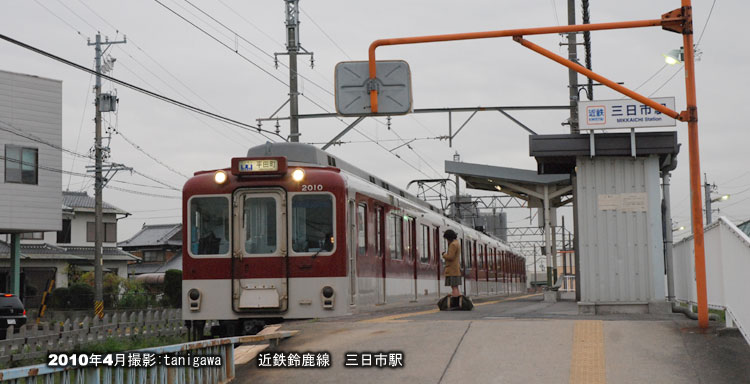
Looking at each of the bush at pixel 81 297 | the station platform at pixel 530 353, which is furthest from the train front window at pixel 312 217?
the bush at pixel 81 297

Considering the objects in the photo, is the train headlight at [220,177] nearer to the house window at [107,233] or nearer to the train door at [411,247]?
the train door at [411,247]

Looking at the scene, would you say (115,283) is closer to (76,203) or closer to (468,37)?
(76,203)

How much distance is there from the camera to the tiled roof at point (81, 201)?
54594mm

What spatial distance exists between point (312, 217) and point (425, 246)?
691cm

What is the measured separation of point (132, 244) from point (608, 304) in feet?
188

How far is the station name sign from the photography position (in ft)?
49.3

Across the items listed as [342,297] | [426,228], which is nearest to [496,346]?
[342,297]

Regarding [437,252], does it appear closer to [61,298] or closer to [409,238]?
[409,238]

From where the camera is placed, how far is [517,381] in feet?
27.8

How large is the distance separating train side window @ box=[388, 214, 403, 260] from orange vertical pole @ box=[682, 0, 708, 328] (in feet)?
22.1

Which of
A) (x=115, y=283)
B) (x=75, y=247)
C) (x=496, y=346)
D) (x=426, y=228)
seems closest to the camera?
(x=496, y=346)

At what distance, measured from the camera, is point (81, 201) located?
55594 mm

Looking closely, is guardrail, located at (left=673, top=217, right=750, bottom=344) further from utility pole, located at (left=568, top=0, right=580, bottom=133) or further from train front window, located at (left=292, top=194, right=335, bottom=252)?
utility pole, located at (left=568, top=0, right=580, bottom=133)

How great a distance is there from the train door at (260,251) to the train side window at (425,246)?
6364 mm
